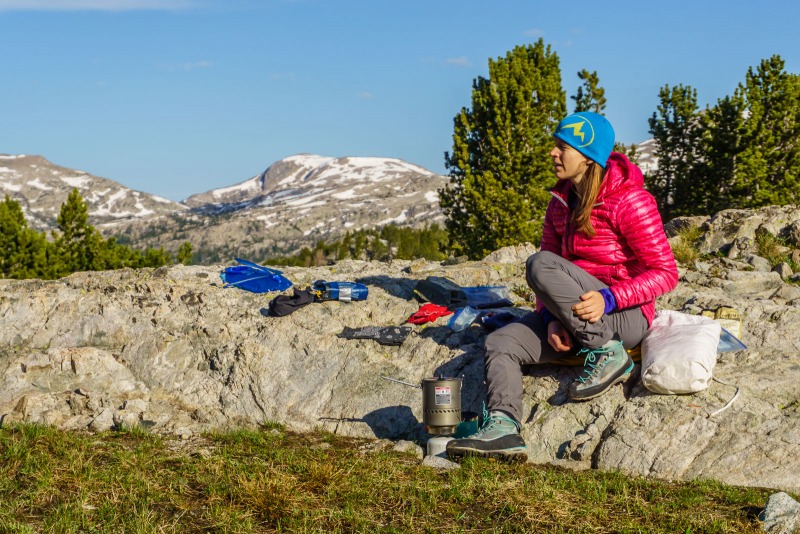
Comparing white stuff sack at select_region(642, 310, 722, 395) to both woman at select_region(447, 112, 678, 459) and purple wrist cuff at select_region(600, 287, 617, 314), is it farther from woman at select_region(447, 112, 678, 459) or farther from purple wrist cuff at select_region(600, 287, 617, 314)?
purple wrist cuff at select_region(600, 287, 617, 314)

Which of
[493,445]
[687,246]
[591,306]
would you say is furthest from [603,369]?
[687,246]

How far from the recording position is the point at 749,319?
8.34 m

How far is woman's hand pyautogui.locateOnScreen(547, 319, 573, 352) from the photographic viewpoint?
6953 millimetres

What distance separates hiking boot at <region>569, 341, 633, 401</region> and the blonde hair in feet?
3.68

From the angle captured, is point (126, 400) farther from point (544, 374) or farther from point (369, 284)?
point (544, 374)

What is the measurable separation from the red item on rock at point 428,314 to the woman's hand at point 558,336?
115 inches

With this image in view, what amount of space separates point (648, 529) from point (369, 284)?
7.12 m

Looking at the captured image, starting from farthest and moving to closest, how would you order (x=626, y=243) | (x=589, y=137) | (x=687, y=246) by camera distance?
(x=687, y=246)
(x=626, y=243)
(x=589, y=137)

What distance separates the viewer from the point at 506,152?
131 feet

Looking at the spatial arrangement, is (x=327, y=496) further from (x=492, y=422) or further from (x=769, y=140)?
(x=769, y=140)

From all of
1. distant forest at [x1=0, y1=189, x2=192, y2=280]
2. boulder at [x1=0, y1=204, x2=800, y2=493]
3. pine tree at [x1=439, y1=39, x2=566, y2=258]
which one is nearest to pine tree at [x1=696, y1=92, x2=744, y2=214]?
pine tree at [x1=439, y1=39, x2=566, y2=258]

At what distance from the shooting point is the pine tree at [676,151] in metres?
42.4

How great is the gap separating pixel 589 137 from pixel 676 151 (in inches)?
1614

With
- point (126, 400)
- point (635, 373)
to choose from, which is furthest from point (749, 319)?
point (126, 400)
